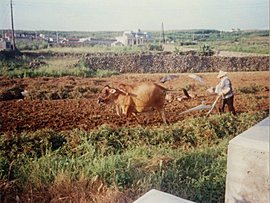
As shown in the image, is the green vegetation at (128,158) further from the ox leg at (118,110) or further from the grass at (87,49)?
the grass at (87,49)

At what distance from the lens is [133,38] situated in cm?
255

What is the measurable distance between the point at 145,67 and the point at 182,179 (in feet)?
2.84

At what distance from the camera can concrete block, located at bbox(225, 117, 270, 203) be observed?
2324 millimetres

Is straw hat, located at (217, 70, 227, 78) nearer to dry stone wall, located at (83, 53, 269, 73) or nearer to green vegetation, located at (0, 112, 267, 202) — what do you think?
dry stone wall, located at (83, 53, 269, 73)

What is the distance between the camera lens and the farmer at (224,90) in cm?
258

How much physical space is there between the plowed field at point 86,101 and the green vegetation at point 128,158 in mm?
61

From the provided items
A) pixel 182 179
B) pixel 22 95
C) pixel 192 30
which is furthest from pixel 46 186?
pixel 192 30

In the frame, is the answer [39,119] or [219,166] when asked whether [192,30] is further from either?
[39,119]

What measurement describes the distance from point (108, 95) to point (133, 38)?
0.43 m

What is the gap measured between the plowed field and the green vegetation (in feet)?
0.20

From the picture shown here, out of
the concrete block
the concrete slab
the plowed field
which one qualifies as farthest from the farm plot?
the concrete slab

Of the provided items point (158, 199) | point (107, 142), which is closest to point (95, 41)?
point (107, 142)

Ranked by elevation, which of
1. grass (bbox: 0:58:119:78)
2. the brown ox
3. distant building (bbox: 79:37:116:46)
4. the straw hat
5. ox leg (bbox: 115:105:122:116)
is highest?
distant building (bbox: 79:37:116:46)

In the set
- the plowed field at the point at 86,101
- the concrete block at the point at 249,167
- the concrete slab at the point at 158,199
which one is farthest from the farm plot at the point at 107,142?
the concrete slab at the point at 158,199
